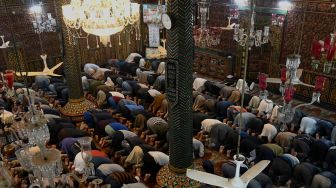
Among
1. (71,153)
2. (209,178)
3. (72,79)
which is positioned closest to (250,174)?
(209,178)

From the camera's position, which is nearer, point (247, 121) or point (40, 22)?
point (247, 121)

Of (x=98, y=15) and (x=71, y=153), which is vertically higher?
(x=98, y=15)

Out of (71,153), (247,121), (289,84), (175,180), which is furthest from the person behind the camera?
(247,121)

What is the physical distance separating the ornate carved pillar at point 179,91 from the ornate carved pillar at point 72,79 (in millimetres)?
4254

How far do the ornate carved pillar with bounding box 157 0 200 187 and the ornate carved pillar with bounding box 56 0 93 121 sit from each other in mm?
4254

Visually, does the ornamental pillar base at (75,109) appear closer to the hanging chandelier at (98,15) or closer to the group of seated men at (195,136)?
the group of seated men at (195,136)

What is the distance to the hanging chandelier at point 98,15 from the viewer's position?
6829 mm

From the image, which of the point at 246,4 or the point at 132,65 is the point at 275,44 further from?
the point at 132,65

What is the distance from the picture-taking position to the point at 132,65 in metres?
14.4

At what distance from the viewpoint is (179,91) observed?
6195 millimetres

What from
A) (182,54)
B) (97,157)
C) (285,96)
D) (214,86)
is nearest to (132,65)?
(214,86)

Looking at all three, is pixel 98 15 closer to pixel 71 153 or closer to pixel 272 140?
pixel 71 153

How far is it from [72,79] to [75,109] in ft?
2.93

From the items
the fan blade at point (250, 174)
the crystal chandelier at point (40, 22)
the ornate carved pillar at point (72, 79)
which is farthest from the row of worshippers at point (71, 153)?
the fan blade at point (250, 174)
